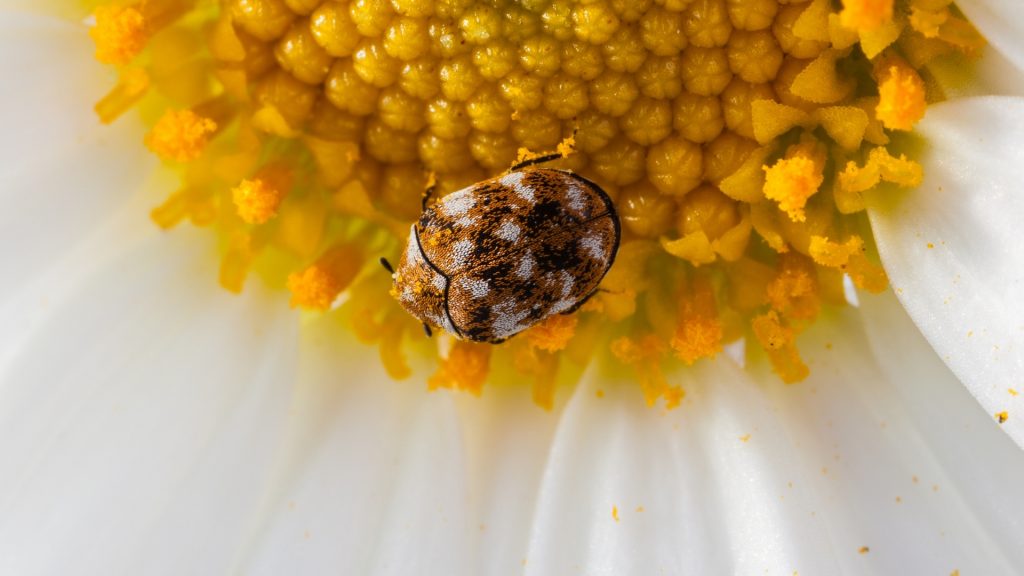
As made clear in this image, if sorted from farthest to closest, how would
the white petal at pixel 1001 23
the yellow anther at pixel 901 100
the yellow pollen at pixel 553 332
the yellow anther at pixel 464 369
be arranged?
the yellow anther at pixel 464 369 < the yellow pollen at pixel 553 332 < the yellow anther at pixel 901 100 < the white petal at pixel 1001 23

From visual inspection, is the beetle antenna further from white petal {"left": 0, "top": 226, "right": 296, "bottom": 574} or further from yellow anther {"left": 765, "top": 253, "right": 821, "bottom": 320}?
white petal {"left": 0, "top": 226, "right": 296, "bottom": 574}

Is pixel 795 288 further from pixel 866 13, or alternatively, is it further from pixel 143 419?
pixel 143 419

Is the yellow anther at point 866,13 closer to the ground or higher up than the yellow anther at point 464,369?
higher up

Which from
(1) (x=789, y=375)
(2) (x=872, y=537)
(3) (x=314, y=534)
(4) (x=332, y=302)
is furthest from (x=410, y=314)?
(2) (x=872, y=537)

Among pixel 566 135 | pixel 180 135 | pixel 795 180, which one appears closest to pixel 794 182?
pixel 795 180

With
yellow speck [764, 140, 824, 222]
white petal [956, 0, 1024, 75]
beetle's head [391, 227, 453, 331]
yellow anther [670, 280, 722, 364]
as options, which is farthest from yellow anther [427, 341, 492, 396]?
white petal [956, 0, 1024, 75]

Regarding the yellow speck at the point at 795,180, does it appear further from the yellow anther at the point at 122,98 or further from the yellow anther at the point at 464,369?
the yellow anther at the point at 122,98

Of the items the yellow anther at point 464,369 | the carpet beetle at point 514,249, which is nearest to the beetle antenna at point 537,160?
the carpet beetle at point 514,249
